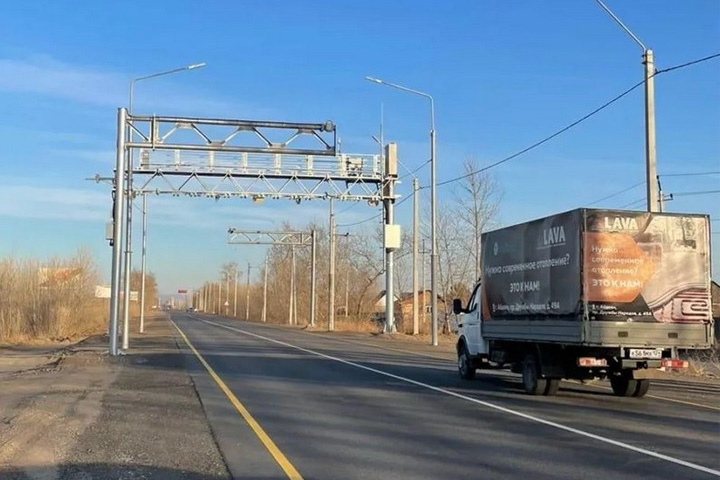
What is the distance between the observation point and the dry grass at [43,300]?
43.5m

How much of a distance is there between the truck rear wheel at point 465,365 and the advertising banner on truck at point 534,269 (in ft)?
4.73

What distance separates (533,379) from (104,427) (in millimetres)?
8063

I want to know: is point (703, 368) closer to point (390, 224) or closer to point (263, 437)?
point (263, 437)

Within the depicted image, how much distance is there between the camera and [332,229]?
188 ft

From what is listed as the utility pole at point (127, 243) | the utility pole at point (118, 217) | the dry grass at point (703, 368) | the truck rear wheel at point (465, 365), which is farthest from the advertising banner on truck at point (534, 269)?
the utility pole at point (127, 243)

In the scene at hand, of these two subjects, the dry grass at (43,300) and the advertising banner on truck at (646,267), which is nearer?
the advertising banner on truck at (646,267)

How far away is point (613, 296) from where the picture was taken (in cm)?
1438

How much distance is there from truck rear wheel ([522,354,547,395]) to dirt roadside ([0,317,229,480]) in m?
6.25

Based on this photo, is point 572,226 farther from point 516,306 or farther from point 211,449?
point 211,449

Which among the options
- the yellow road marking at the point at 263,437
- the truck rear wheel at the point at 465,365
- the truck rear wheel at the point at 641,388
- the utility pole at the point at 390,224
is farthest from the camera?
the utility pole at the point at 390,224

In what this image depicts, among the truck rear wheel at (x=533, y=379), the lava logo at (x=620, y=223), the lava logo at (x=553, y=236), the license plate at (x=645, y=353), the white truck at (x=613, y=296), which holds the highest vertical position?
the lava logo at (x=620, y=223)

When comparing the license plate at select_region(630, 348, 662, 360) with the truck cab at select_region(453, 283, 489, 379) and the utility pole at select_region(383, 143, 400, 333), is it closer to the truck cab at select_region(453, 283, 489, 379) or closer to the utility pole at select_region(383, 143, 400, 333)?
the truck cab at select_region(453, 283, 489, 379)

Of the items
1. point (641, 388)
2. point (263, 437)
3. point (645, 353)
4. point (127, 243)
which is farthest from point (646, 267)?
point (127, 243)

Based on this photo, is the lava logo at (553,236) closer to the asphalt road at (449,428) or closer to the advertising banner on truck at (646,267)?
the advertising banner on truck at (646,267)
